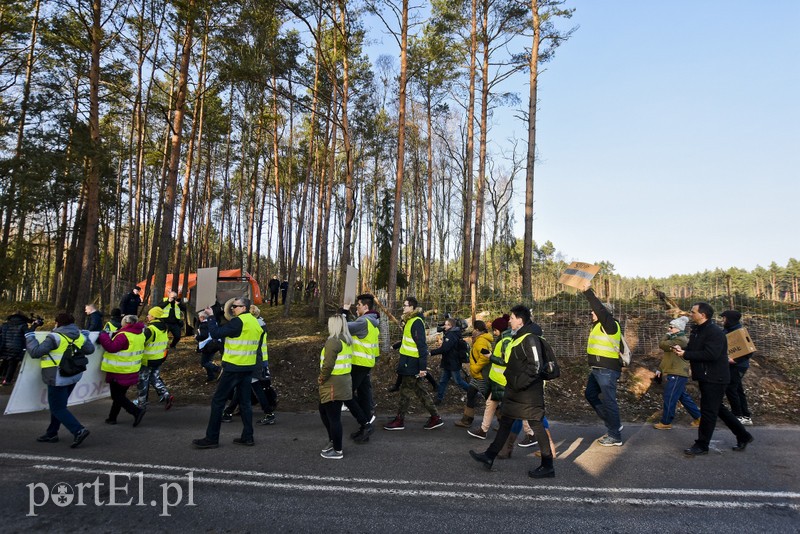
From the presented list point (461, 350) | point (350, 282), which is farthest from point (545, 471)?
point (350, 282)

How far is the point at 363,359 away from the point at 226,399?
6.10 ft

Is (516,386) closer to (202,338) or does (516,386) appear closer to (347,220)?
(202,338)

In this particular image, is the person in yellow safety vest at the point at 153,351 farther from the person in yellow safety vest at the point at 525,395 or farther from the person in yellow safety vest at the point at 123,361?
the person in yellow safety vest at the point at 525,395

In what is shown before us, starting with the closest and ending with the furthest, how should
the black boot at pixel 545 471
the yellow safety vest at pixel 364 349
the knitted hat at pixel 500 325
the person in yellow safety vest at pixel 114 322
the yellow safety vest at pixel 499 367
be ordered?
the black boot at pixel 545 471 → the yellow safety vest at pixel 499 367 → the yellow safety vest at pixel 364 349 → the knitted hat at pixel 500 325 → the person in yellow safety vest at pixel 114 322

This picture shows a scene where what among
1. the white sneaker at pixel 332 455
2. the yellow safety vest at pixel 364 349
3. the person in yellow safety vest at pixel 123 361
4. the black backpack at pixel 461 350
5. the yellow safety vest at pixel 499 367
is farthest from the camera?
the black backpack at pixel 461 350

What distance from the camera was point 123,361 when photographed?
21.6 ft

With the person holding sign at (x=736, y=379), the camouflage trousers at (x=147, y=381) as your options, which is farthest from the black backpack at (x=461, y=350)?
the camouflage trousers at (x=147, y=381)

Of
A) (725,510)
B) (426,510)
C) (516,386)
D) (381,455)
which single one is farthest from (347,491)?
(725,510)

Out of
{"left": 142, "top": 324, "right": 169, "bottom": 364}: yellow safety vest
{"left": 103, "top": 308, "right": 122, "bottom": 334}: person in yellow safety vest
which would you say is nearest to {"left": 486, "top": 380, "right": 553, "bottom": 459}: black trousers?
{"left": 142, "top": 324, "right": 169, "bottom": 364}: yellow safety vest

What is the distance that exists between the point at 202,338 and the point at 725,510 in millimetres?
8873

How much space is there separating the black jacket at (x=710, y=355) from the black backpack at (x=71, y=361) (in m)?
8.02

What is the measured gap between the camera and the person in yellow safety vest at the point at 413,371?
664 cm

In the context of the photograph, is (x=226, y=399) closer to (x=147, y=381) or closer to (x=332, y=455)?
(x=332, y=455)

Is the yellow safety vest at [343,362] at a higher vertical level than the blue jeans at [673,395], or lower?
higher
